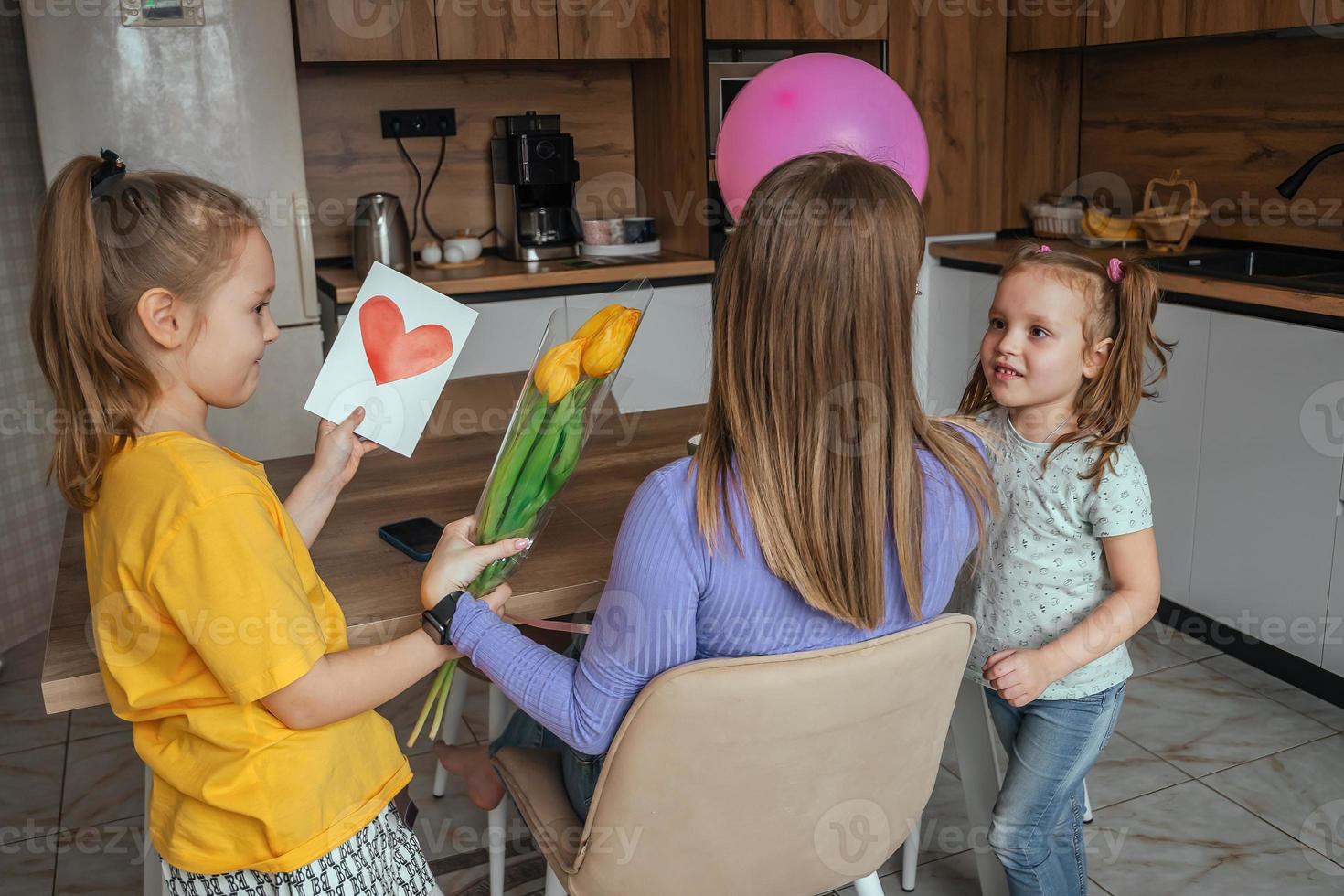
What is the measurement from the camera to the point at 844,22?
11.3 ft

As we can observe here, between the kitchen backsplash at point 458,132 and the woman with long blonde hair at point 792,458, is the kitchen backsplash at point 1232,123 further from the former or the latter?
the woman with long blonde hair at point 792,458

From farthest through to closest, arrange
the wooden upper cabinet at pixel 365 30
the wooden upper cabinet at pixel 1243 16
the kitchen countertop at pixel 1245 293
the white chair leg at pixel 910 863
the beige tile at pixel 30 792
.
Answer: the wooden upper cabinet at pixel 365 30, the wooden upper cabinet at pixel 1243 16, the kitchen countertop at pixel 1245 293, the beige tile at pixel 30 792, the white chair leg at pixel 910 863

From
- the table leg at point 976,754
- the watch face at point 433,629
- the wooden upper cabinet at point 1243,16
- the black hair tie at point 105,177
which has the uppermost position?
the wooden upper cabinet at point 1243,16

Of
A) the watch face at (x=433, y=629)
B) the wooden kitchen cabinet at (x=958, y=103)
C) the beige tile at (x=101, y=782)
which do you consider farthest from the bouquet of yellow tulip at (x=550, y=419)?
the wooden kitchen cabinet at (x=958, y=103)

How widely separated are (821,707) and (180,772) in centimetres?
60

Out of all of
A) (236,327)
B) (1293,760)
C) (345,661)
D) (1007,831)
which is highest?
(236,327)

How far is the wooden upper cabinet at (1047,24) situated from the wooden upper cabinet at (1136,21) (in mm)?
26

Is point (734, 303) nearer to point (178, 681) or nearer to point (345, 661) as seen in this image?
point (345, 661)

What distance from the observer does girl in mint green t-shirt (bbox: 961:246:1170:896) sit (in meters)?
1.44

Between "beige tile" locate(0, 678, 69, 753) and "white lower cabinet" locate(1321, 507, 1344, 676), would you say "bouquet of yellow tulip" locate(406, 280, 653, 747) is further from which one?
"white lower cabinet" locate(1321, 507, 1344, 676)

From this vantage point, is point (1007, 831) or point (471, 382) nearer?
point (1007, 831)

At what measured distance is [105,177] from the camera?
101 centimetres

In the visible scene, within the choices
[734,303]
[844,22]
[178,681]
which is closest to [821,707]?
[734,303]

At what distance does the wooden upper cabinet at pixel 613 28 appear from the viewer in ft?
11.1
